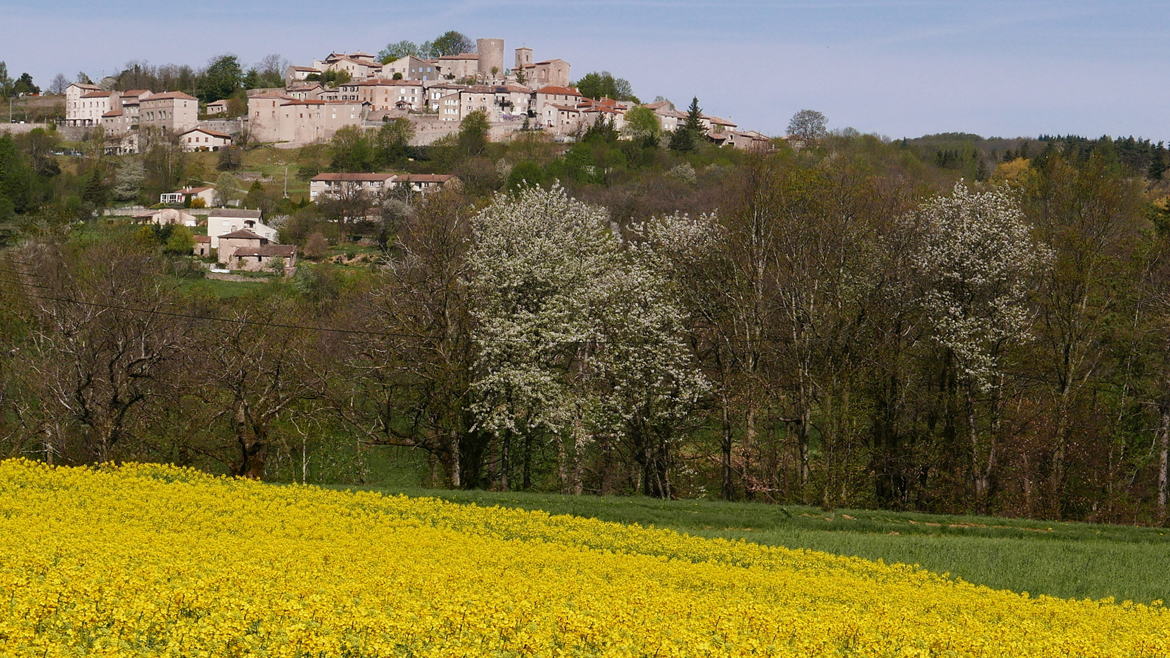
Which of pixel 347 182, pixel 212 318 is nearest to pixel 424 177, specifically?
pixel 347 182

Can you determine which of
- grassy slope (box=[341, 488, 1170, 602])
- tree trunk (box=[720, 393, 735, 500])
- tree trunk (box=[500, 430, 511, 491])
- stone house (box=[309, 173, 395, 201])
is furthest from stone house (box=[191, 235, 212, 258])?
grassy slope (box=[341, 488, 1170, 602])

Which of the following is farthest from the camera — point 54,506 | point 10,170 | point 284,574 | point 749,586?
point 10,170

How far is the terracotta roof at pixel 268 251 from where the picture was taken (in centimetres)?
13388

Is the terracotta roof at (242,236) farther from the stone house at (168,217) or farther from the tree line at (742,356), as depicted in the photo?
the tree line at (742,356)

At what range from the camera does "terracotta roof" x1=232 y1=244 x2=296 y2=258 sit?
134 m

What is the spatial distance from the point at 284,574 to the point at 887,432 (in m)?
32.4

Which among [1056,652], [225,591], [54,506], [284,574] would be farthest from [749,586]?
[54,506]

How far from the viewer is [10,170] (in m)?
141

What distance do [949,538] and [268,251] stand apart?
115 m

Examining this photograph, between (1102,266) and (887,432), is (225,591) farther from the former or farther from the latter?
(1102,266)

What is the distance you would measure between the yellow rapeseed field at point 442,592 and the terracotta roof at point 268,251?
4309 inches

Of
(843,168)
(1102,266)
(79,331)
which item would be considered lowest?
(79,331)

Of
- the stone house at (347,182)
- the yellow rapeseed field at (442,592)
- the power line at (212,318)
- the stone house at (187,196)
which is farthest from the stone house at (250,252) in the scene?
the yellow rapeseed field at (442,592)

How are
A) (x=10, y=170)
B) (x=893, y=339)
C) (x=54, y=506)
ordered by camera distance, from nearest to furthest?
(x=54, y=506)
(x=893, y=339)
(x=10, y=170)
